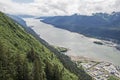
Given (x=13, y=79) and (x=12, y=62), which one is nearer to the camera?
(x=13, y=79)

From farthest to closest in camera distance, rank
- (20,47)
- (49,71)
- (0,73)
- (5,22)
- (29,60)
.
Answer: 1. (5,22)
2. (20,47)
3. (29,60)
4. (49,71)
5. (0,73)

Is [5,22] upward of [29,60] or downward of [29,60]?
upward

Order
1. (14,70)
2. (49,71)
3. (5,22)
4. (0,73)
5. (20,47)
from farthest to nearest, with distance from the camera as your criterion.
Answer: (5,22) < (20,47) < (49,71) < (14,70) < (0,73)

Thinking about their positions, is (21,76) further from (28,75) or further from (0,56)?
(0,56)

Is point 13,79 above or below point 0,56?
below

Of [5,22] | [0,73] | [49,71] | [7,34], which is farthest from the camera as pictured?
[5,22]

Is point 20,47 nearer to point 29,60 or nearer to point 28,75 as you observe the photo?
point 29,60

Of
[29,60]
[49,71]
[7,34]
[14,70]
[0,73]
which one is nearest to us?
[0,73]

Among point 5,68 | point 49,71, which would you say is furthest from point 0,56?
point 49,71

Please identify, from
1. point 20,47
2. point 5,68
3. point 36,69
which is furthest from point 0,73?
point 20,47
